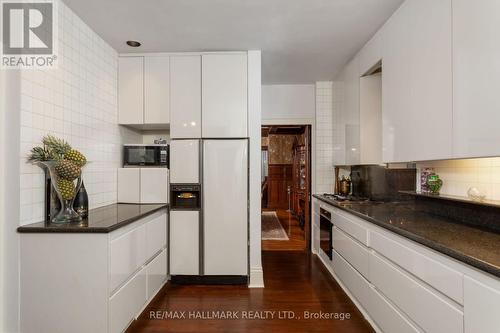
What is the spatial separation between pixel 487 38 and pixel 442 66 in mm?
331

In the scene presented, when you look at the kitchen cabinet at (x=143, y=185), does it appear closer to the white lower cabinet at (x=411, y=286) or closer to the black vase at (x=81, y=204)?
the black vase at (x=81, y=204)

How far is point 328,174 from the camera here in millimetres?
4102

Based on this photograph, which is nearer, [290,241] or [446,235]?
[446,235]

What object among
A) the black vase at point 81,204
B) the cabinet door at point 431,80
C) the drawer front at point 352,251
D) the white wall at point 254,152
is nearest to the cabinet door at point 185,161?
the white wall at point 254,152

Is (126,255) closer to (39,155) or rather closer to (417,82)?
(39,155)

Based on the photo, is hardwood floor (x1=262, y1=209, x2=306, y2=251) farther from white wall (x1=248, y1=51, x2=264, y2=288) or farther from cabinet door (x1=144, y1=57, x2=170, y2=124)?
cabinet door (x1=144, y1=57, x2=170, y2=124)

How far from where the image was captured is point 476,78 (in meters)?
1.40

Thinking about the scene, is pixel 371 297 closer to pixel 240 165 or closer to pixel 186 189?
pixel 240 165

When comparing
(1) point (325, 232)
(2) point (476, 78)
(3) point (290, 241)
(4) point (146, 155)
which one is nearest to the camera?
(2) point (476, 78)

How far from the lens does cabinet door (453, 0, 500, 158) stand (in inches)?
50.9

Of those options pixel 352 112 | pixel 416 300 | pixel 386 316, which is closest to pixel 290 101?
pixel 352 112

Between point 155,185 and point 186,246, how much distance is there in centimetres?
75

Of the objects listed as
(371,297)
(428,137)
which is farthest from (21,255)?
(428,137)

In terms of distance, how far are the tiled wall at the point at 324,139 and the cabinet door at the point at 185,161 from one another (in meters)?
1.97
